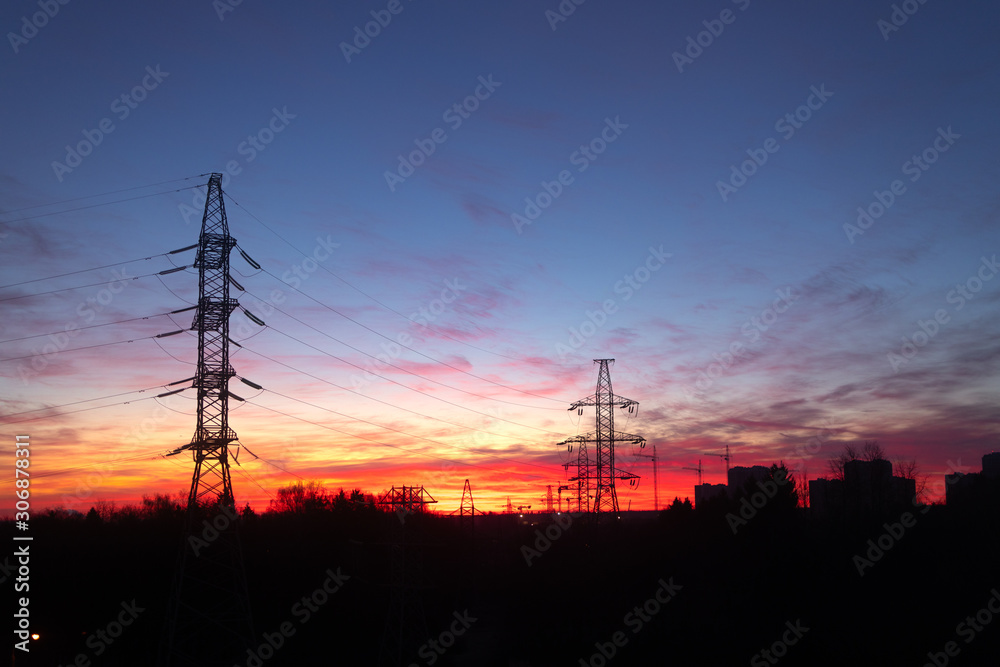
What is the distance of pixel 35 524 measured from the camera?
71.8 metres

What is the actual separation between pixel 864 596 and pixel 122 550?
58433 millimetres

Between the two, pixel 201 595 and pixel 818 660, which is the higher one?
pixel 201 595

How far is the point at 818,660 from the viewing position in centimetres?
4316

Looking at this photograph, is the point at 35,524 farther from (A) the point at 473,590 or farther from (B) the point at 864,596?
(B) the point at 864,596

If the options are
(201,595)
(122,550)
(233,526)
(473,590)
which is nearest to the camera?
(233,526)

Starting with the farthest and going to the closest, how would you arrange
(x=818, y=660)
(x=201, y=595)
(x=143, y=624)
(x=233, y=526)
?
1. (x=143, y=624)
2. (x=201, y=595)
3. (x=818, y=660)
4. (x=233, y=526)

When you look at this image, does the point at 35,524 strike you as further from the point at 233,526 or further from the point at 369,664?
the point at 233,526

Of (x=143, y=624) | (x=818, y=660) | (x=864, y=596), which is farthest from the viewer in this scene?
(x=864, y=596)

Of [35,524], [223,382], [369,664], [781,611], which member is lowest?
[369,664]

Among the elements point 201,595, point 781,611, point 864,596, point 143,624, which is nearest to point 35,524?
point 143,624

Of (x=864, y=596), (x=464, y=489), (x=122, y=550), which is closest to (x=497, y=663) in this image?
(x=464, y=489)

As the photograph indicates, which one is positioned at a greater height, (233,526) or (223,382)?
(223,382)

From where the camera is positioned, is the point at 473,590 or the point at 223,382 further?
the point at 473,590

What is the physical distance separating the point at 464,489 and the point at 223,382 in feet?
104
